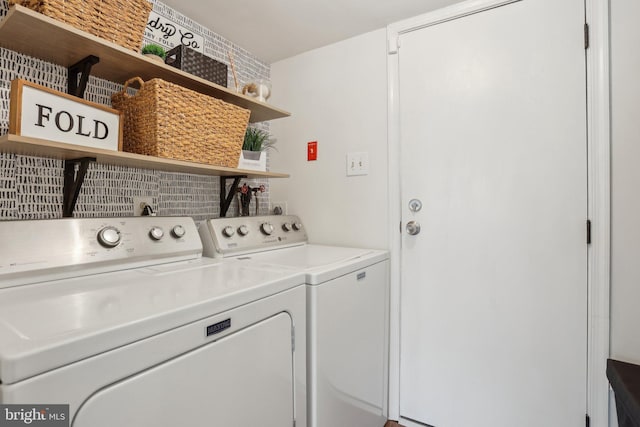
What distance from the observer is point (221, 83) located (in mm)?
1526

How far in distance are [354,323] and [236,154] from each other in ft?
3.10

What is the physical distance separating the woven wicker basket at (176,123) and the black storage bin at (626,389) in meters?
1.72

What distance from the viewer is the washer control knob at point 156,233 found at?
125 centimetres

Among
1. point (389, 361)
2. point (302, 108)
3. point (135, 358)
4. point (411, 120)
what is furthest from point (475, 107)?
point (135, 358)

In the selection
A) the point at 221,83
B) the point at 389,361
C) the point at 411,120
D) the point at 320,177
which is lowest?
the point at 389,361

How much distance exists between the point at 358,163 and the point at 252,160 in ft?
2.00

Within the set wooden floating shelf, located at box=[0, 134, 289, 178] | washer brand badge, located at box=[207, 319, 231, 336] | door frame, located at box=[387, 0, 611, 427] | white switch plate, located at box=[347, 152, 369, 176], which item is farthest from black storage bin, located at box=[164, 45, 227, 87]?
door frame, located at box=[387, 0, 611, 427]

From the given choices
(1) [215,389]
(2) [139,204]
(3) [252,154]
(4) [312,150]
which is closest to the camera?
(1) [215,389]

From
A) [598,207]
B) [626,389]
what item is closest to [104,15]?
[598,207]

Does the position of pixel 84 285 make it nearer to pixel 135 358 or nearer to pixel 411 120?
pixel 135 358

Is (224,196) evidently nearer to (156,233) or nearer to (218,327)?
(156,233)

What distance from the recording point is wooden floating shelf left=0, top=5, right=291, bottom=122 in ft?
3.12

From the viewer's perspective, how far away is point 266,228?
1739 mm

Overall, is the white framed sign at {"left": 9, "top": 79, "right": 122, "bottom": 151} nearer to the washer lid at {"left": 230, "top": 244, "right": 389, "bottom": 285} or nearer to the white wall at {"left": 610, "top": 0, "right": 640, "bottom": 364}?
the washer lid at {"left": 230, "top": 244, "right": 389, "bottom": 285}
